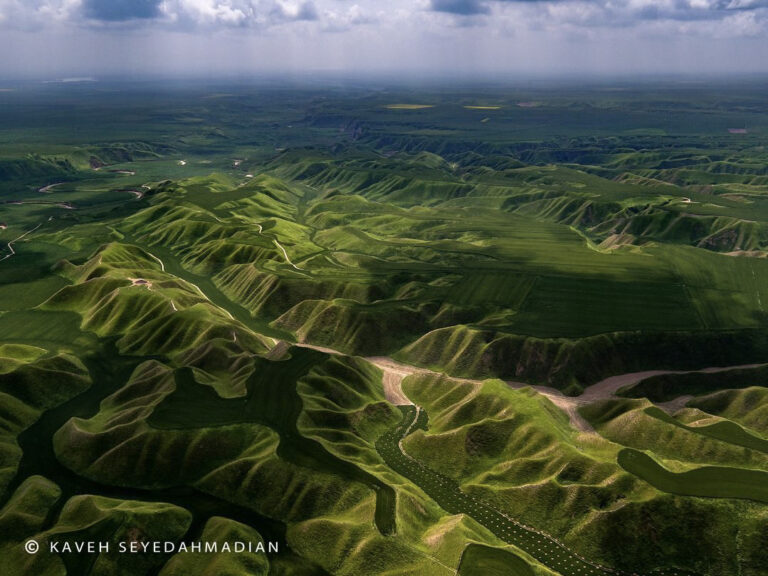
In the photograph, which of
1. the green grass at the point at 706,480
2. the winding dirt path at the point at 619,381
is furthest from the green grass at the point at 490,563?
the winding dirt path at the point at 619,381

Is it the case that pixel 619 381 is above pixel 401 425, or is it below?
above

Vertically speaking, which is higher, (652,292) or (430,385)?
(652,292)

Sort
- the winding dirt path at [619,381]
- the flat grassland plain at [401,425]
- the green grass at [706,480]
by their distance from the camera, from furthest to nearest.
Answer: the winding dirt path at [619,381]
the green grass at [706,480]
the flat grassland plain at [401,425]

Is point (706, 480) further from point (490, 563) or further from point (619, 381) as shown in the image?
point (619, 381)

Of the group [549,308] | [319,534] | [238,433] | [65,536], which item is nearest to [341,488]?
[319,534]

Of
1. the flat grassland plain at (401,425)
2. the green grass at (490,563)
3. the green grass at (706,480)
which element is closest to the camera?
the green grass at (490,563)

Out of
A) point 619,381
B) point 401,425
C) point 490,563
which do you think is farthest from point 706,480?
point 401,425

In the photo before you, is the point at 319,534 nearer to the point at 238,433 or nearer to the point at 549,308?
the point at 238,433

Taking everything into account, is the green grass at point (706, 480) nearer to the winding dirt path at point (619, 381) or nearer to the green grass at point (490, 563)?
the green grass at point (490, 563)

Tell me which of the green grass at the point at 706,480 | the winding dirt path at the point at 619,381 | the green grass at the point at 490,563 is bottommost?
the winding dirt path at the point at 619,381

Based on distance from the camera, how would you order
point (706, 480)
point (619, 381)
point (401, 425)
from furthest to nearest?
point (619, 381)
point (401, 425)
point (706, 480)

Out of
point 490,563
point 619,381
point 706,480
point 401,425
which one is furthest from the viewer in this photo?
point 619,381
